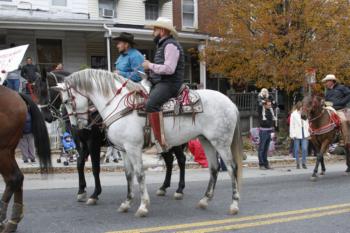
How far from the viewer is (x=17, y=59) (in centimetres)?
1084

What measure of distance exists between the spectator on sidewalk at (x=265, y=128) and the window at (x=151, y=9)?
1264 cm

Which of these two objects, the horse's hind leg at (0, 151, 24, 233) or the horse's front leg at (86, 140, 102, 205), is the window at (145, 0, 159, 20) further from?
the horse's hind leg at (0, 151, 24, 233)

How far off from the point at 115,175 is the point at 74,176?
3.45ft

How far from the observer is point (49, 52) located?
21781 mm

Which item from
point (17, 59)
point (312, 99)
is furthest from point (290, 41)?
point (17, 59)

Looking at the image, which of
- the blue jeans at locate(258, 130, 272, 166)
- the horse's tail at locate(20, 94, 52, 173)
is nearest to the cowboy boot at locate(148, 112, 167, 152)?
the horse's tail at locate(20, 94, 52, 173)

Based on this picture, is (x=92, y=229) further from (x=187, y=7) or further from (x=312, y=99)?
(x=187, y=7)

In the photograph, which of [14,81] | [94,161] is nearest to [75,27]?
[14,81]

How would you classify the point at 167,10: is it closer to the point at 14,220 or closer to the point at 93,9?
the point at 93,9

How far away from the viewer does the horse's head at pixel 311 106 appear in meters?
11.8

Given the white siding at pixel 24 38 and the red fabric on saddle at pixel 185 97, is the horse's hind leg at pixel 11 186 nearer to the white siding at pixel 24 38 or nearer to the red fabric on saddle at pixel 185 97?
the red fabric on saddle at pixel 185 97

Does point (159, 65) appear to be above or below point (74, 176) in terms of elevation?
above

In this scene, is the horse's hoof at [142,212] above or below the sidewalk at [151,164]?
above

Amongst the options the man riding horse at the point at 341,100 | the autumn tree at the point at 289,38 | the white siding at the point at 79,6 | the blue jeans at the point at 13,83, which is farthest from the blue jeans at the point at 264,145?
the white siding at the point at 79,6
